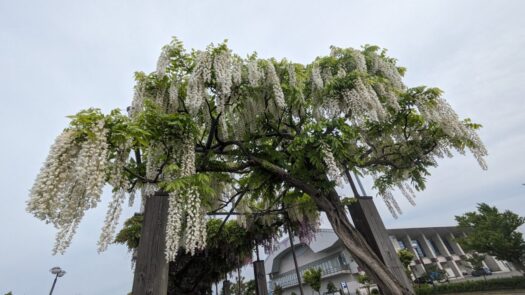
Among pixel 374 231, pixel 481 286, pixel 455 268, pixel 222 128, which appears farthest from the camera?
pixel 455 268

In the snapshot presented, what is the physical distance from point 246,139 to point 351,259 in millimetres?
27816

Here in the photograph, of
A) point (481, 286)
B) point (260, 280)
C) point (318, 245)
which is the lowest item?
point (481, 286)

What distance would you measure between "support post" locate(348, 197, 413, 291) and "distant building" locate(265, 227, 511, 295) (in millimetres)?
24861

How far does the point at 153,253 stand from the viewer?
294cm

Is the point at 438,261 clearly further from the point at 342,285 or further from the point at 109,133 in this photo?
the point at 109,133

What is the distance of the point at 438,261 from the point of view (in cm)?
3297

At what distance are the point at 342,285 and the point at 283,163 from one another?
28906 mm

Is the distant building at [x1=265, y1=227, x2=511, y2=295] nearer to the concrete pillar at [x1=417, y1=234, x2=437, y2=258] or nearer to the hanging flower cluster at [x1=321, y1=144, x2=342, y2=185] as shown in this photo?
the concrete pillar at [x1=417, y1=234, x2=437, y2=258]

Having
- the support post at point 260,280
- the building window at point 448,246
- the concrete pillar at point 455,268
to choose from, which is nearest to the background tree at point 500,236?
the concrete pillar at point 455,268

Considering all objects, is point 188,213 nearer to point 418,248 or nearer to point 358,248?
point 358,248

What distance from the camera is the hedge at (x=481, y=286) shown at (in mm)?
16281

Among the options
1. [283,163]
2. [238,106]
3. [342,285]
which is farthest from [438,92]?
[342,285]

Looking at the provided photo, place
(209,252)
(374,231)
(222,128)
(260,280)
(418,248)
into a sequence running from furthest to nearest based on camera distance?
(418,248), (209,252), (260,280), (222,128), (374,231)

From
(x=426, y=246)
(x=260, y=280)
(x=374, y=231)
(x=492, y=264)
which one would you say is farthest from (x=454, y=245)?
(x=374, y=231)
